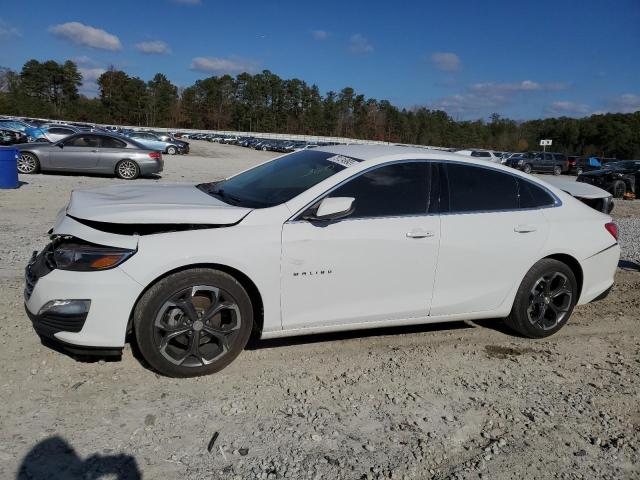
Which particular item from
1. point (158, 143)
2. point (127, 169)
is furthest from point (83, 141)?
point (158, 143)

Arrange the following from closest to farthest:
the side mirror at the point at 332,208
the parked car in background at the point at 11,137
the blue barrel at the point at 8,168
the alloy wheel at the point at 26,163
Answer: the side mirror at the point at 332,208
the blue barrel at the point at 8,168
the alloy wheel at the point at 26,163
the parked car in background at the point at 11,137

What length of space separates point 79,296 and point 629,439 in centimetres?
345

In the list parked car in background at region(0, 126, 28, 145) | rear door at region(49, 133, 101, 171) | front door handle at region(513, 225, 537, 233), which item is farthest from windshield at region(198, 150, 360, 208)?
parked car in background at region(0, 126, 28, 145)

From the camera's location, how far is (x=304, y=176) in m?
4.09

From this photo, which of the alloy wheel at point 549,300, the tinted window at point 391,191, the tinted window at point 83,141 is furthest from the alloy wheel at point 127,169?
the alloy wheel at point 549,300

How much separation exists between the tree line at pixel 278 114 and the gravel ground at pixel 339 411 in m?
94.4

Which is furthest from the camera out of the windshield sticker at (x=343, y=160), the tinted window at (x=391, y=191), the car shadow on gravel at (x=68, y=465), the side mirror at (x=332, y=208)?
the windshield sticker at (x=343, y=160)

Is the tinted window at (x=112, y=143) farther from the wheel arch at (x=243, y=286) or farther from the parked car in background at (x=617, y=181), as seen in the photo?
the parked car in background at (x=617, y=181)

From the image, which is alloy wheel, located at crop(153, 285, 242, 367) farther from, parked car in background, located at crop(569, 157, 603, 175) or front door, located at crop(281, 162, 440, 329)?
parked car in background, located at crop(569, 157, 603, 175)

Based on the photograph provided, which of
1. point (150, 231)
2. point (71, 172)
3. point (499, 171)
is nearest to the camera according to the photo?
point (150, 231)

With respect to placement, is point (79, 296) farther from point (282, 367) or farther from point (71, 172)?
point (71, 172)

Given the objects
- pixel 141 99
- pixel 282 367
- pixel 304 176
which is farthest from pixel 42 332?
pixel 141 99

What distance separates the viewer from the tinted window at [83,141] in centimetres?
1594

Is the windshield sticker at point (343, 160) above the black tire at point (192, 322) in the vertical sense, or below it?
above
